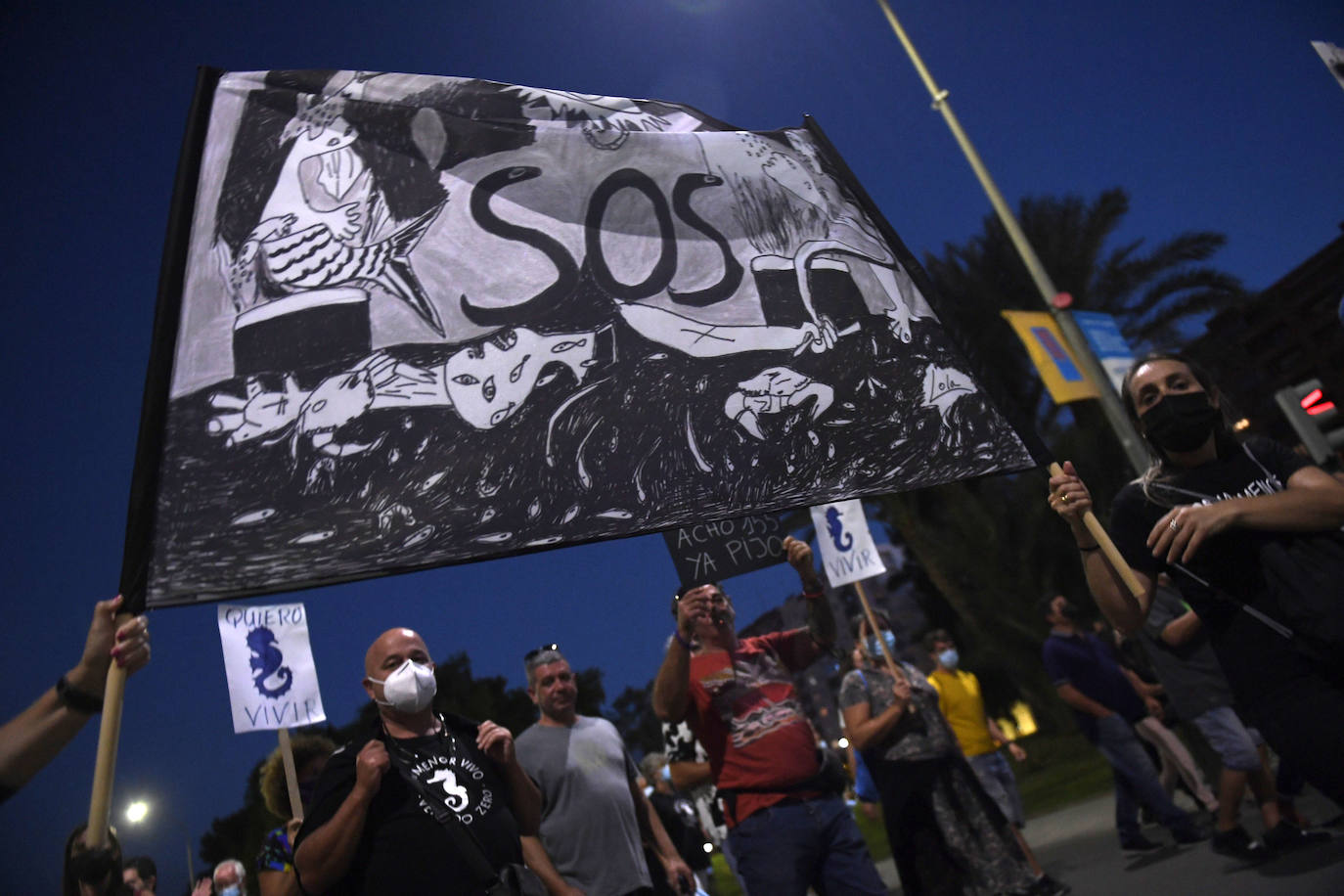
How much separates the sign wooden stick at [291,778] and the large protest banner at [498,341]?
2.87 meters

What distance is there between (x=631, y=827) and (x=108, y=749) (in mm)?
2840

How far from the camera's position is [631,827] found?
432cm

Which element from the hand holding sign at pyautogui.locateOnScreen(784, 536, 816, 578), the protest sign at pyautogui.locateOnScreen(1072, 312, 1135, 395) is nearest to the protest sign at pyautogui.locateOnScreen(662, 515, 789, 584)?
the hand holding sign at pyautogui.locateOnScreen(784, 536, 816, 578)

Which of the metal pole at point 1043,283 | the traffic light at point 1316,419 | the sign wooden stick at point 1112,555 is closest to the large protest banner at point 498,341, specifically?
the sign wooden stick at point 1112,555

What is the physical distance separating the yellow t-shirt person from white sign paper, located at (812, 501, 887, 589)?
1.20 metres

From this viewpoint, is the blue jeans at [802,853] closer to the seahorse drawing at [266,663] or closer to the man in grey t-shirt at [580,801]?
the man in grey t-shirt at [580,801]

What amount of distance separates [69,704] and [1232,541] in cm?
300

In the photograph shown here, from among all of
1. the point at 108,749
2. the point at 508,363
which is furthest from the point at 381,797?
the point at 508,363

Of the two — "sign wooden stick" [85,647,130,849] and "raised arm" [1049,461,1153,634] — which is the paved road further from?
"sign wooden stick" [85,647,130,849]

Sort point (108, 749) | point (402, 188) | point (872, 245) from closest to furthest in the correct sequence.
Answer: point (108, 749), point (402, 188), point (872, 245)

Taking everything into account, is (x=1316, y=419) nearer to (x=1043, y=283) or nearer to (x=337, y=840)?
(x=1043, y=283)

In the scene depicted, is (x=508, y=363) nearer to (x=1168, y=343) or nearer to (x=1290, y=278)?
(x=1168, y=343)

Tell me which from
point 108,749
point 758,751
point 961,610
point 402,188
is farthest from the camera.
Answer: point 961,610

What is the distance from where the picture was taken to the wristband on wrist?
6.91 feet
